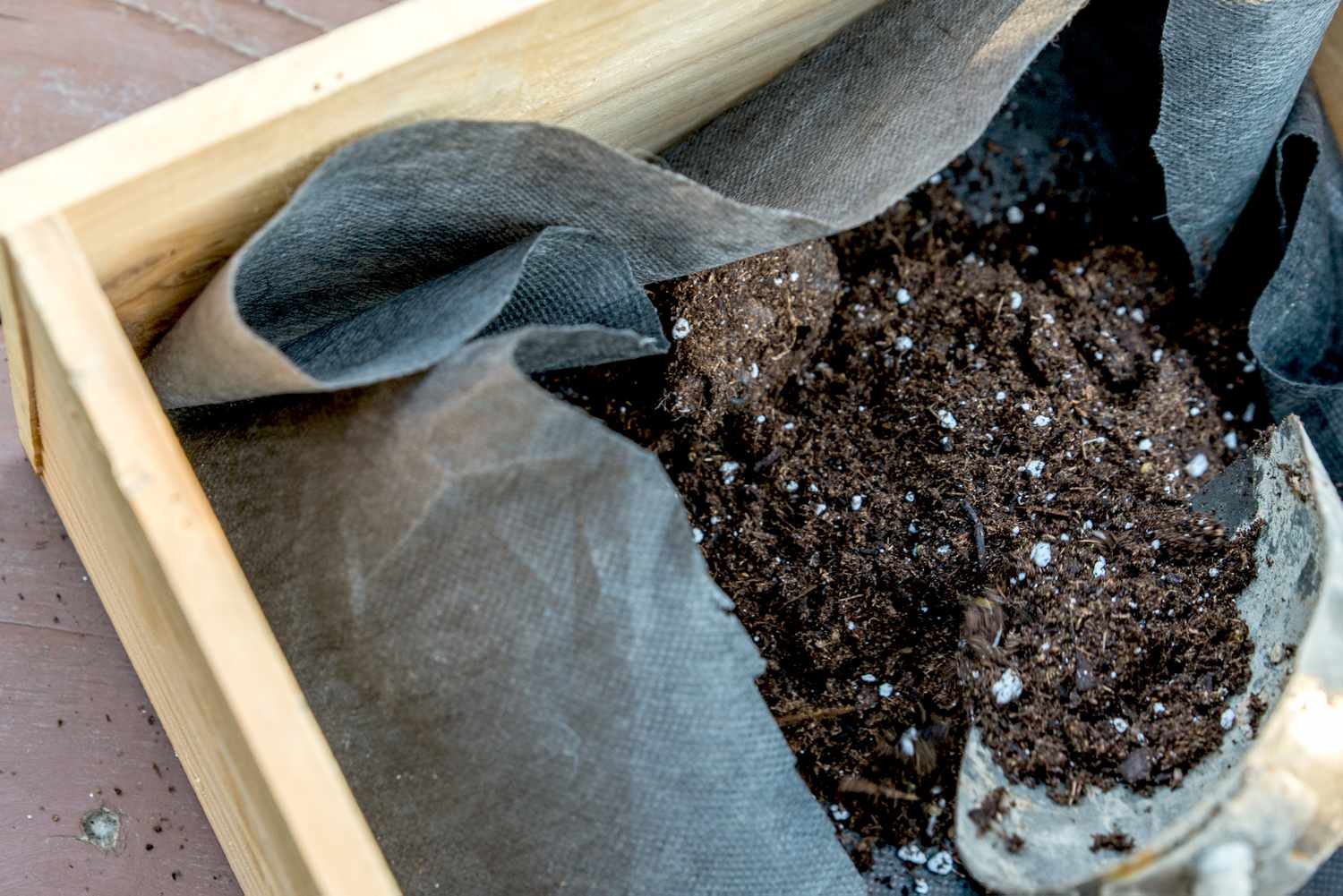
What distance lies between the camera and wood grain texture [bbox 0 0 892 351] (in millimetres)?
555

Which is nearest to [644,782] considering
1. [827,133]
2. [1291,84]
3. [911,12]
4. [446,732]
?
[446,732]

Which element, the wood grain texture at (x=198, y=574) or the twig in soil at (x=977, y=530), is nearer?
the wood grain texture at (x=198, y=574)

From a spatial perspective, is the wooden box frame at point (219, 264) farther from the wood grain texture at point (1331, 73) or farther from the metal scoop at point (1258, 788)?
the wood grain texture at point (1331, 73)

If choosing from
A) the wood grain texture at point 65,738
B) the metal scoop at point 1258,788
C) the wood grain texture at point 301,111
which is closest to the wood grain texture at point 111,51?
the wood grain texture at point 65,738

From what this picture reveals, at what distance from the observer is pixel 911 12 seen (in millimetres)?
805

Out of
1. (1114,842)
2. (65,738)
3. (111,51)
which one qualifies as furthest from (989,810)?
(111,51)

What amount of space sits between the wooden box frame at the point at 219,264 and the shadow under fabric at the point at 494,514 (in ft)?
0.11

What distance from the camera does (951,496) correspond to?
814 millimetres

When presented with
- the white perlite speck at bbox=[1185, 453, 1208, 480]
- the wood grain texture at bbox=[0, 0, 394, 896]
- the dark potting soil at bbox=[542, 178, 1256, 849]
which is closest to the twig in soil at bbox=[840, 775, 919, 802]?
the dark potting soil at bbox=[542, 178, 1256, 849]

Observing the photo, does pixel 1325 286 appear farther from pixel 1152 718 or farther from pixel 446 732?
pixel 446 732

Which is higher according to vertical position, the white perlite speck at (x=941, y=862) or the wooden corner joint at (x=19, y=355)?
the wooden corner joint at (x=19, y=355)

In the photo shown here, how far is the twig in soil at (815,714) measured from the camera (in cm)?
75

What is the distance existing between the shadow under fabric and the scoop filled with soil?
0.11 meters

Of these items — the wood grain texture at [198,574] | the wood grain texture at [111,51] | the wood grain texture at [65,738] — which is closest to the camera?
the wood grain texture at [198,574]
